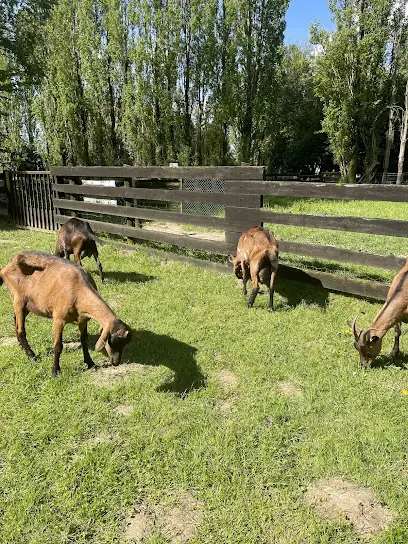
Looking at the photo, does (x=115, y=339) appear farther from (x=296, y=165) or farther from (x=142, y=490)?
(x=296, y=165)

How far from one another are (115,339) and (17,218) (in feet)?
34.8

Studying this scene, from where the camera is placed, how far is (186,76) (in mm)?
22750

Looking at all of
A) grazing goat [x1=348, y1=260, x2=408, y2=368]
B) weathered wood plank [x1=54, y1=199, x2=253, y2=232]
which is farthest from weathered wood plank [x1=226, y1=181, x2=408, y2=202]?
grazing goat [x1=348, y1=260, x2=408, y2=368]

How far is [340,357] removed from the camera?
4.24 m

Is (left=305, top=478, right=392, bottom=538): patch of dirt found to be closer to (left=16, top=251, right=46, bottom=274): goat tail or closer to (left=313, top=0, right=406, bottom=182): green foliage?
(left=16, top=251, right=46, bottom=274): goat tail

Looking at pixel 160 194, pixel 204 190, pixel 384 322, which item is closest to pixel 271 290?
pixel 384 322

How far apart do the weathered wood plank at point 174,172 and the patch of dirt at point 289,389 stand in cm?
363

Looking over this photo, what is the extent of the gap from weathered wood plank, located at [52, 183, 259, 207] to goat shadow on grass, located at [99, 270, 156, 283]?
1.66 m

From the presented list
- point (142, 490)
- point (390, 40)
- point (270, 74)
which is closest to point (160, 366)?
point (142, 490)

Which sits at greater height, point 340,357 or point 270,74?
point 270,74

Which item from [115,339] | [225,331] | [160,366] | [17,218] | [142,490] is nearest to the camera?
[142,490]

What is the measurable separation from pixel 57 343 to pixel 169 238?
436 cm

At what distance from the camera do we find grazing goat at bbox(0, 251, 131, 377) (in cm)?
346

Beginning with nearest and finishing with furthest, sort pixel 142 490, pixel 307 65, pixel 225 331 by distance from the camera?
pixel 142 490 → pixel 225 331 → pixel 307 65
